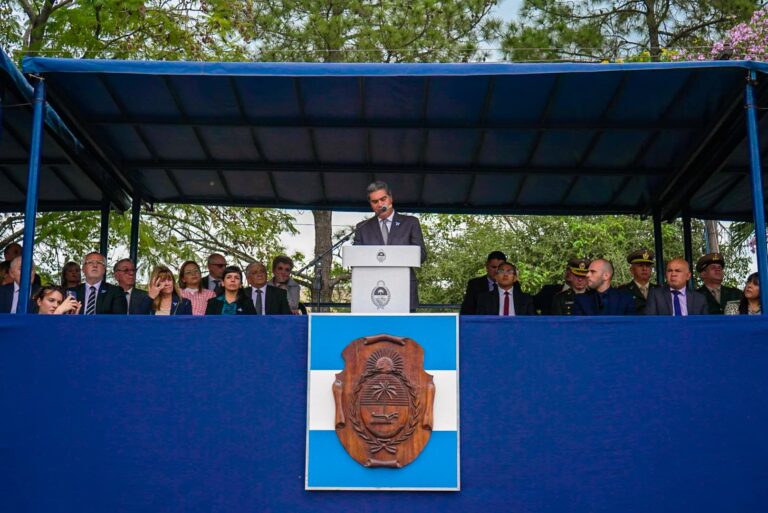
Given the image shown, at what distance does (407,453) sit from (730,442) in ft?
6.60

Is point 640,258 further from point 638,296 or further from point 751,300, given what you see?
point 751,300

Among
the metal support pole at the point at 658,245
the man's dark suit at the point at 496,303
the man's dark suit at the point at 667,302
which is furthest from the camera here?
the metal support pole at the point at 658,245

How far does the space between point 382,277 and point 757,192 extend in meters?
2.62

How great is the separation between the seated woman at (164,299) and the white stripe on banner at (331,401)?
233 cm

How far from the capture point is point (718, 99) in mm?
7492

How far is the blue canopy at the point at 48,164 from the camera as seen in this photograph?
7.28 m

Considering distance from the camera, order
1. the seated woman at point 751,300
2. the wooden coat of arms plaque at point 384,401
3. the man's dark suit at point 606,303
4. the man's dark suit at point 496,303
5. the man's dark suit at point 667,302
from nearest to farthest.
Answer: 1. the wooden coat of arms plaque at point 384,401
2. the man's dark suit at point 606,303
3. the man's dark suit at point 667,302
4. the seated woman at point 751,300
5. the man's dark suit at point 496,303

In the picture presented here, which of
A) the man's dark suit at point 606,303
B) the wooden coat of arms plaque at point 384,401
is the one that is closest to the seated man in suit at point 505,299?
the man's dark suit at point 606,303

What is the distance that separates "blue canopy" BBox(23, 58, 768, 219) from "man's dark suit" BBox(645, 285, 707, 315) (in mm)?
1365

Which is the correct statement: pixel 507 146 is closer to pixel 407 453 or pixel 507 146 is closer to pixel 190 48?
pixel 407 453

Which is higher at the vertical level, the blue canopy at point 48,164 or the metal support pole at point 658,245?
the blue canopy at point 48,164

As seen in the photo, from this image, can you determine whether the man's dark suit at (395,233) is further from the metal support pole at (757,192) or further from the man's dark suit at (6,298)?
the man's dark suit at (6,298)

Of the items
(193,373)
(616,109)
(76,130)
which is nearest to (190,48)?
(76,130)

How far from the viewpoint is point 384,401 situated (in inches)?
235
